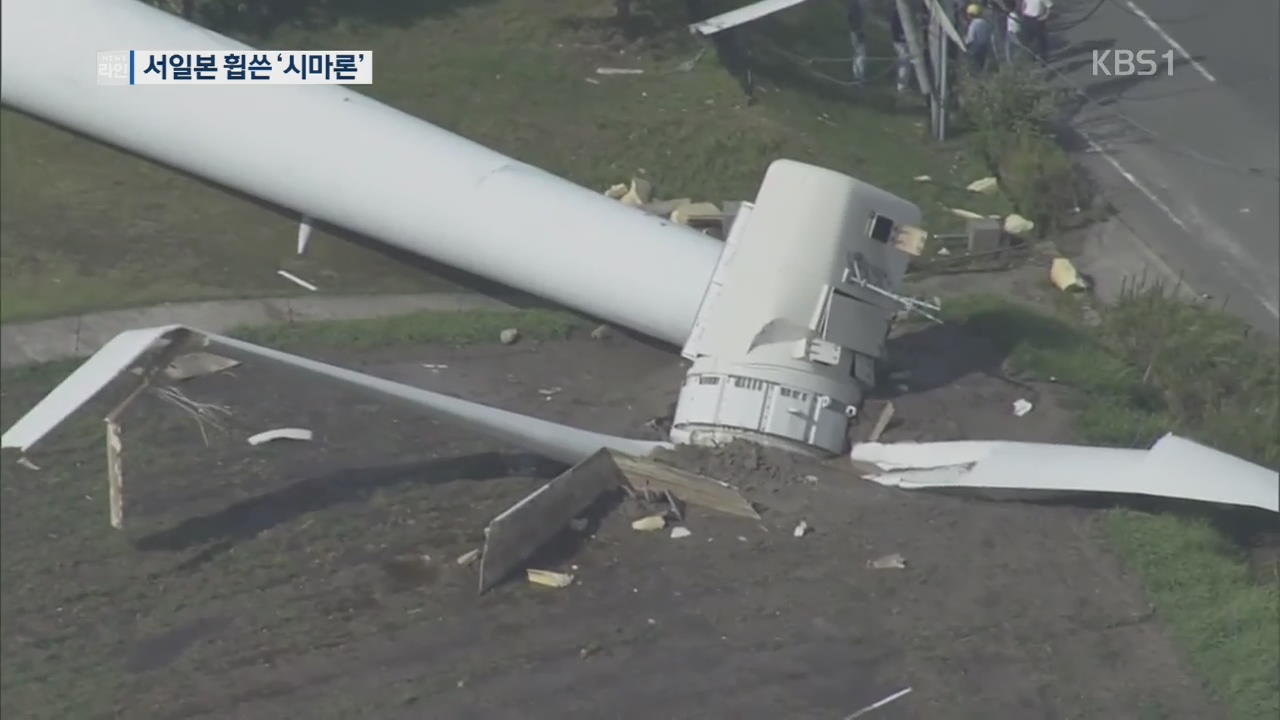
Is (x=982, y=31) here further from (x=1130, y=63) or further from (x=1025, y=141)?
(x=1130, y=63)

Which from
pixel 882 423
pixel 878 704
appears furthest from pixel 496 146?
pixel 878 704

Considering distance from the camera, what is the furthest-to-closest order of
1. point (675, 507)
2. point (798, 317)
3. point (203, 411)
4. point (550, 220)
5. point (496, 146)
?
point (496, 146) < point (550, 220) < point (203, 411) < point (798, 317) < point (675, 507)

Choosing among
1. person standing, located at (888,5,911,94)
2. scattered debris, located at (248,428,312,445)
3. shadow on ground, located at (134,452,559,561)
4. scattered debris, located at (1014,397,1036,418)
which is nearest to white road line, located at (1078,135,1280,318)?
person standing, located at (888,5,911,94)

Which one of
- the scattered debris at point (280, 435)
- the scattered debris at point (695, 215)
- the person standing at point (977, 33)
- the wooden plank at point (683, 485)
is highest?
the person standing at point (977, 33)

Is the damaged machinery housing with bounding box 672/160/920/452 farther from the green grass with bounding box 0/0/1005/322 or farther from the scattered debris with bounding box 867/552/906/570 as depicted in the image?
the green grass with bounding box 0/0/1005/322

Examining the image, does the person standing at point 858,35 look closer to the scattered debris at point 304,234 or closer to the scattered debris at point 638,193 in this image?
the scattered debris at point 638,193

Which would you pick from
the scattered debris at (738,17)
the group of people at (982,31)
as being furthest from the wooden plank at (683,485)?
the group of people at (982,31)

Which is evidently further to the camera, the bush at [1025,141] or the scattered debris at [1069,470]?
the bush at [1025,141]
